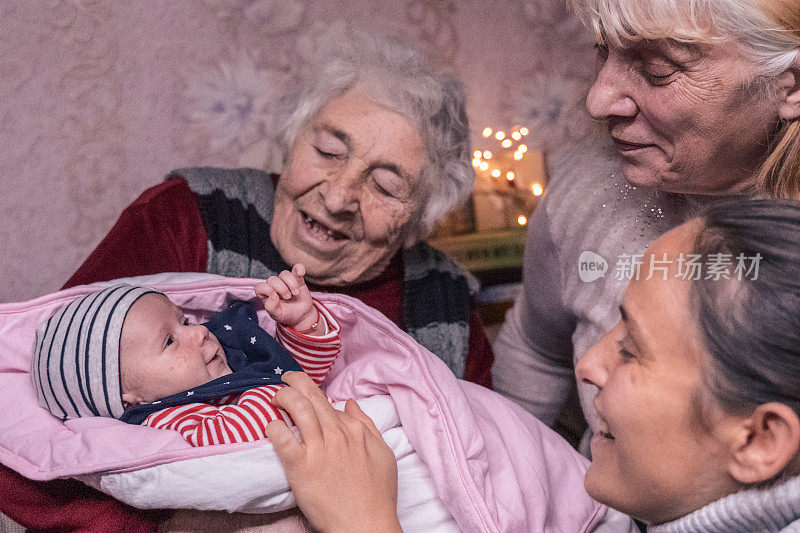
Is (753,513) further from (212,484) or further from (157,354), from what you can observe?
(157,354)

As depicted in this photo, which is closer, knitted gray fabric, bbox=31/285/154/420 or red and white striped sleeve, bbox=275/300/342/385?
knitted gray fabric, bbox=31/285/154/420

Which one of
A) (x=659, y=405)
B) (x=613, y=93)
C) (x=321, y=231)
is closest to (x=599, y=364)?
(x=659, y=405)

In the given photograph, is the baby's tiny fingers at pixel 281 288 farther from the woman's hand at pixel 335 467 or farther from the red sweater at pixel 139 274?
the red sweater at pixel 139 274

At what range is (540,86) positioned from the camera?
7.22ft

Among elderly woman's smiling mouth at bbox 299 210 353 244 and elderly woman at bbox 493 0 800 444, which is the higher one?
elderly woman at bbox 493 0 800 444

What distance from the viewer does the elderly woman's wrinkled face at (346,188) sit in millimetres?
1504

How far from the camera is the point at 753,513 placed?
0.72 metres

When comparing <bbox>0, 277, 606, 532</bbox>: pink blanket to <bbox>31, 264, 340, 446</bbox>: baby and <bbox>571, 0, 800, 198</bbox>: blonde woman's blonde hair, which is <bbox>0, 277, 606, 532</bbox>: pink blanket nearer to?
<bbox>31, 264, 340, 446</bbox>: baby

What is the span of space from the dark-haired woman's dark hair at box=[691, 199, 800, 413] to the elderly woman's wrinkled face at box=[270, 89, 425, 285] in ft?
3.01

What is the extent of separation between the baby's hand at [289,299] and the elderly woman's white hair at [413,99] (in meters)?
0.48

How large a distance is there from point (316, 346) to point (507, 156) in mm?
1167

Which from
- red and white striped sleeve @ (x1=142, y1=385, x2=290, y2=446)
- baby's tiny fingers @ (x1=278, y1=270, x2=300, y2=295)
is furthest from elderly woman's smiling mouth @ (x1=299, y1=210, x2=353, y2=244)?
red and white striped sleeve @ (x1=142, y1=385, x2=290, y2=446)

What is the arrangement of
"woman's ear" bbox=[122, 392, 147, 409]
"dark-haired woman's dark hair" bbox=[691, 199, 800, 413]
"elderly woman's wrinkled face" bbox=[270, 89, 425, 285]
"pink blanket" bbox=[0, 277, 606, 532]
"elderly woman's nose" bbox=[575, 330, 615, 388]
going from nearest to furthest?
1. "dark-haired woman's dark hair" bbox=[691, 199, 800, 413]
2. "elderly woman's nose" bbox=[575, 330, 615, 388]
3. "pink blanket" bbox=[0, 277, 606, 532]
4. "woman's ear" bbox=[122, 392, 147, 409]
5. "elderly woman's wrinkled face" bbox=[270, 89, 425, 285]

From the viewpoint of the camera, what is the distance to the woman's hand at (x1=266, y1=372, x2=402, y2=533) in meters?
0.87
